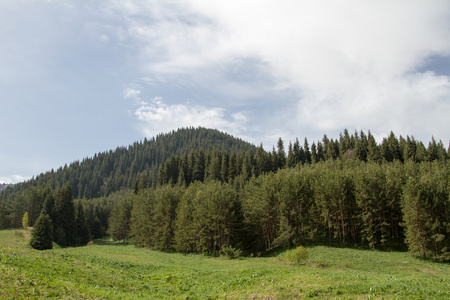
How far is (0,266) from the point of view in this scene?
17.7 meters

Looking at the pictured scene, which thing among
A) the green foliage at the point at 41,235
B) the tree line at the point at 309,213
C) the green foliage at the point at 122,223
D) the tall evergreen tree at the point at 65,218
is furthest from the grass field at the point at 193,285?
the tall evergreen tree at the point at 65,218

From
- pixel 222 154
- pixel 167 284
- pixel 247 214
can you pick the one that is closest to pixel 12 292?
pixel 167 284

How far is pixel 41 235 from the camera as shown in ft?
221

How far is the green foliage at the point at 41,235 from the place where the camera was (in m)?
66.1

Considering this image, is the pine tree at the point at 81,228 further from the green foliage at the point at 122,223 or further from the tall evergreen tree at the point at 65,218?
the green foliage at the point at 122,223

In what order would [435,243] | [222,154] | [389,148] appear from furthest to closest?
[222,154] < [389,148] < [435,243]

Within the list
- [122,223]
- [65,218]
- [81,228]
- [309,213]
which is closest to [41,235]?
[65,218]

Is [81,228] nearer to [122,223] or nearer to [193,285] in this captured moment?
[122,223]

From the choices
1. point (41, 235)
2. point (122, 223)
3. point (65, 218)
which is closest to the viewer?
point (41, 235)

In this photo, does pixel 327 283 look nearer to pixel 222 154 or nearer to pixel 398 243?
pixel 398 243

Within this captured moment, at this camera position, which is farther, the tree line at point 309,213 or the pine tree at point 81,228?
the pine tree at point 81,228

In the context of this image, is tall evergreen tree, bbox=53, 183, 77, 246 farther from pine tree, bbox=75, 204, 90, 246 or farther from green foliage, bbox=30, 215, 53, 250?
green foliage, bbox=30, 215, 53, 250

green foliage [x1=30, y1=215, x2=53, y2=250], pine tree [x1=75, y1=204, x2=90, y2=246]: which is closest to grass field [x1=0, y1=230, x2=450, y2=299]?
green foliage [x1=30, y1=215, x2=53, y2=250]

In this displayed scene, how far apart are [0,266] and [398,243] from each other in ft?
232
